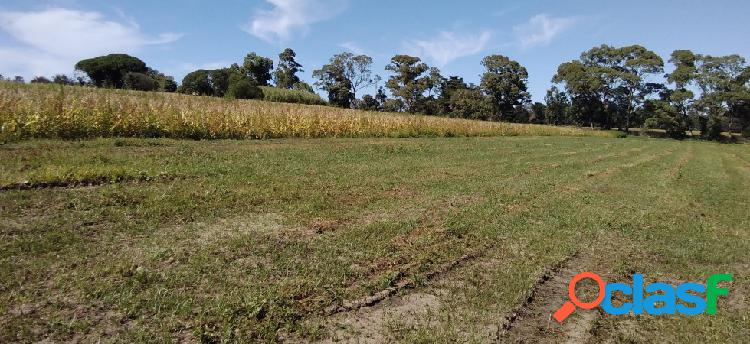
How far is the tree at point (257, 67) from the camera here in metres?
79.4

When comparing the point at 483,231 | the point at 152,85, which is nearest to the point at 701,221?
Result: the point at 483,231

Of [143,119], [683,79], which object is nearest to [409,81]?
[683,79]

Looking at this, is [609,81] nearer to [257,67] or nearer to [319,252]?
[257,67]

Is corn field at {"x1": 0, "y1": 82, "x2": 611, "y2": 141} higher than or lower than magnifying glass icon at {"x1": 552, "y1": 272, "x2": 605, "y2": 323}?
higher

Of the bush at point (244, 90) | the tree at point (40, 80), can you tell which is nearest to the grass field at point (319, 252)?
the tree at point (40, 80)

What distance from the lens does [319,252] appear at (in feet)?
14.8

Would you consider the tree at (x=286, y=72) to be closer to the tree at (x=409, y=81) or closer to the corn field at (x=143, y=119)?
the tree at (x=409, y=81)

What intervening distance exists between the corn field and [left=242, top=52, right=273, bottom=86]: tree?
62.0 metres

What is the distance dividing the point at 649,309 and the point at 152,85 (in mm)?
33229

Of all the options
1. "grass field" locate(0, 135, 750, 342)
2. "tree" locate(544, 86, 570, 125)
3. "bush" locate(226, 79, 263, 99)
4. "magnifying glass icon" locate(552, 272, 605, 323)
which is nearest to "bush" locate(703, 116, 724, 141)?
"tree" locate(544, 86, 570, 125)

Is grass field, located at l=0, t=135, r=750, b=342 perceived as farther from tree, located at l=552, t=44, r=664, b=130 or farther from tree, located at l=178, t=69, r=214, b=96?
tree, located at l=552, t=44, r=664, b=130

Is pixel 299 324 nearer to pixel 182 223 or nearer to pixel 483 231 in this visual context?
pixel 182 223

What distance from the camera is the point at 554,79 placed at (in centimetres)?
8062

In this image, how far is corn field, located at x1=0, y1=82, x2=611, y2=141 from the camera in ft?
35.3
